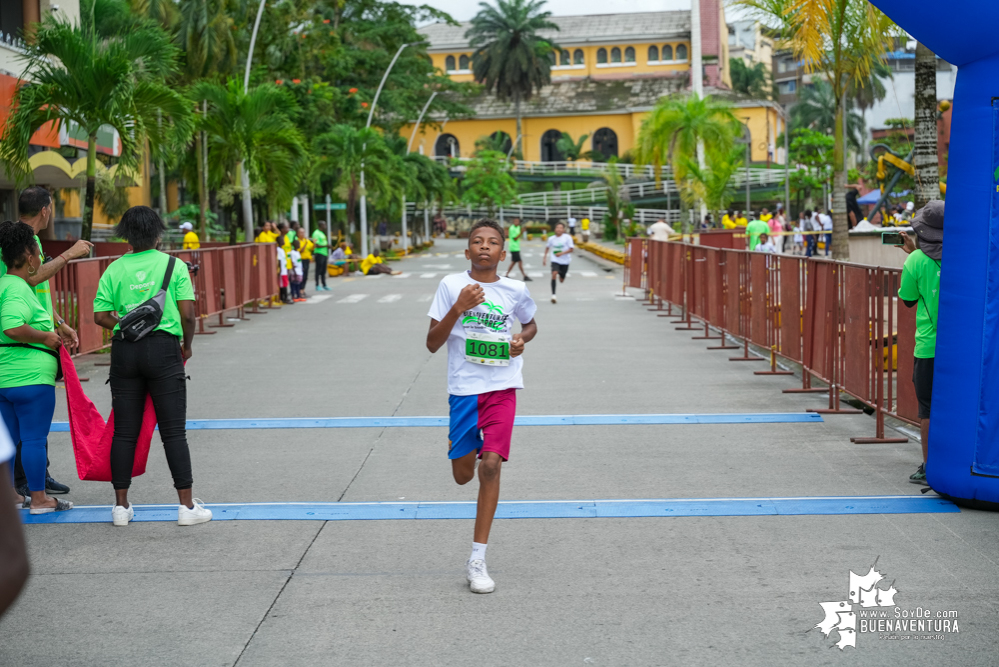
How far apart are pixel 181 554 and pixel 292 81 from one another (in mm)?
37155

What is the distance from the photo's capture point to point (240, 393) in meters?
11.4

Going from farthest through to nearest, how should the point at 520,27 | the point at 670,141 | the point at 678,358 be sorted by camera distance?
the point at 520,27
the point at 670,141
the point at 678,358

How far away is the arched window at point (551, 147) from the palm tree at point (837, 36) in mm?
75521

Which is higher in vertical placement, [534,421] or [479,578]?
[479,578]

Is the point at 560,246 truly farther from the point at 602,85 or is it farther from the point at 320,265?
the point at 602,85

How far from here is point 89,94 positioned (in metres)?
15.3

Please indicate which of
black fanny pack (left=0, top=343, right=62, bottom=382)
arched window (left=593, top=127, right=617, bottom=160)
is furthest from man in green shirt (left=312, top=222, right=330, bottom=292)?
arched window (left=593, top=127, right=617, bottom=160)

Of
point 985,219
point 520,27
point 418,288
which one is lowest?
point 418,288

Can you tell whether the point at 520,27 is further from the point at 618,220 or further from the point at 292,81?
the point at 292,81

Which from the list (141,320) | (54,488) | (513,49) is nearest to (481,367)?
(141,320)

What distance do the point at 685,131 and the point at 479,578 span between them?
3973 cm

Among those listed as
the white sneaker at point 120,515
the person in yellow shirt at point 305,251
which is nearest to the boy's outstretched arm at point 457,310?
the white sneaker at point 120,515

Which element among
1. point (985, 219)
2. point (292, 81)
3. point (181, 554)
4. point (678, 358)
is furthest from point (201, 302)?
point (292, 81)

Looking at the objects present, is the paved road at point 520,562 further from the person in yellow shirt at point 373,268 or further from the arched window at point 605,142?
the arched window at point 605,142
